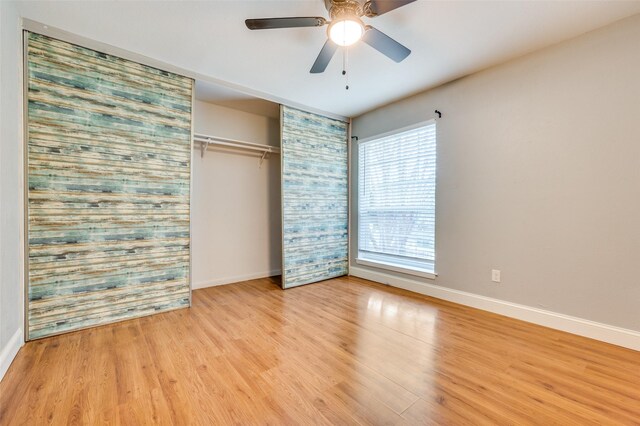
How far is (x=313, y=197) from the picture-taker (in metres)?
3.85

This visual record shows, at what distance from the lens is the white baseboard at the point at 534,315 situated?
2.03 meters

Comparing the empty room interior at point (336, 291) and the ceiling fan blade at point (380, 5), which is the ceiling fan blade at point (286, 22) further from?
the ceiling fan blade at point (380, 5)

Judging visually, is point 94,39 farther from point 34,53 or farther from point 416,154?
point 416,154

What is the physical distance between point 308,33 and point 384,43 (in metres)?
0.67

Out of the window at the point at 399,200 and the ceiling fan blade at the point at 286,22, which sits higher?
the ceiling fan blade at the point at 286,22

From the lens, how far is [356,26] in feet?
5.73

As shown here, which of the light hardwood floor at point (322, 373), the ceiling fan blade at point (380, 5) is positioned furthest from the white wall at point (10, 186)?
the ceiling fan blade at point (380, 5)

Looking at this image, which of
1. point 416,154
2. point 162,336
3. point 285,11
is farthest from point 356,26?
point 162,336

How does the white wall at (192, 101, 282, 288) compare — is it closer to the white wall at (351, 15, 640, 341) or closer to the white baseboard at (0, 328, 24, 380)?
the white baseboard at (0, 328, 24, 380)

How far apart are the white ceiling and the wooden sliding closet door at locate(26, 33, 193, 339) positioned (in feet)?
1.02

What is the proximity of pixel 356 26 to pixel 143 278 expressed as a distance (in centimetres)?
281

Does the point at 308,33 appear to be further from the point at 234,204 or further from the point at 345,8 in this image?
the point at 234,204

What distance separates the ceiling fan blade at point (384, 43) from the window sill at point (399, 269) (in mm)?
2355

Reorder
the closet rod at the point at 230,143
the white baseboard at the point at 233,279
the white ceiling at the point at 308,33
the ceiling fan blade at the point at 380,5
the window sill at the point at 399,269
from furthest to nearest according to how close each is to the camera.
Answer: the white baseboard at the point at 233,279 → the closet rod at the point at 230,143 → the window sill at the point at 399,269 → the white ceiling at the point at 308,33 → the ceiling fan blade at the point at 380,5
